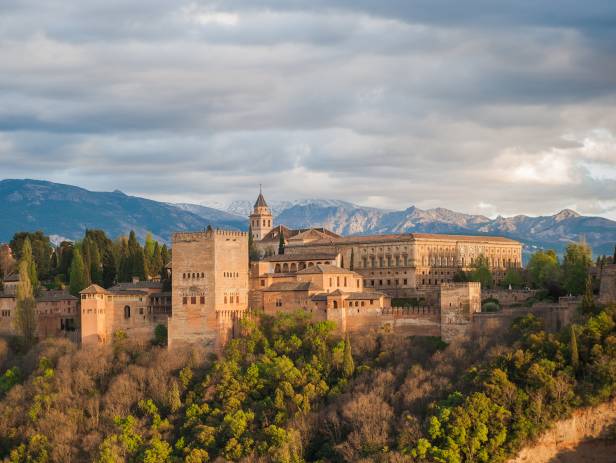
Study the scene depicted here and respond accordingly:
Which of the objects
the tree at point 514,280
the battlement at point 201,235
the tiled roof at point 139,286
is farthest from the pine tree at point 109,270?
the tree at point 514,280

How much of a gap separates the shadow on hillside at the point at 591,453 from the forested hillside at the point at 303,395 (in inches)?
73.1

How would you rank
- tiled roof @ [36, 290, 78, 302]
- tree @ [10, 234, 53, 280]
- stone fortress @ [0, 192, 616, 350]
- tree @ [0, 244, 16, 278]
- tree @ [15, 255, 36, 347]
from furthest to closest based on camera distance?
tree @ [10, 234, 53, 280] < tree @ [0, 244, 16, 278] < tiled roof @ [36, 290, 78, 302] < tree @ [15, 255, 36, 347] < stone fortress @ [0, 192, 616, 350]

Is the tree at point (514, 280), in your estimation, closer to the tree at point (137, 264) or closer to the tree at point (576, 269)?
the tree at point (576, 269)

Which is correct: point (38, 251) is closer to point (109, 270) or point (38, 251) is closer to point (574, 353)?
point (109, 270)

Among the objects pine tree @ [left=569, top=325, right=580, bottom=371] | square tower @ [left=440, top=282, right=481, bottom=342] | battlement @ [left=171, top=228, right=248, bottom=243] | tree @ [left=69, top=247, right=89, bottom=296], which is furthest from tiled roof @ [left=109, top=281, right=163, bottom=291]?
pine tree @ [left=569, top=325, right=580, bottom=371]

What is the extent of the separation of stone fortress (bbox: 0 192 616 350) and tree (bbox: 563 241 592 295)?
8.98 ft

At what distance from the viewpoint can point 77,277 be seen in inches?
2768

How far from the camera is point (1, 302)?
6688 cm

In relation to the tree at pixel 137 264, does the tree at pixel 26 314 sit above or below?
below

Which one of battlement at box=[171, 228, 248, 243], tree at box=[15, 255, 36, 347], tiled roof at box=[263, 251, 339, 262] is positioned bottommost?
tree at box=[15, 255, 36, 347]

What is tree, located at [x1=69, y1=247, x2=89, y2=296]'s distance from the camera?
6962cm

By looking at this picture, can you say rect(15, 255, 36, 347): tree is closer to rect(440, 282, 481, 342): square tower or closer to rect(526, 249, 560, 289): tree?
rect(440, 282, 481, 342): square tower

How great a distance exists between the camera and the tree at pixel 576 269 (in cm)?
6003

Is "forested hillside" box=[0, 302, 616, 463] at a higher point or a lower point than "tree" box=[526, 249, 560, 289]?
lower
